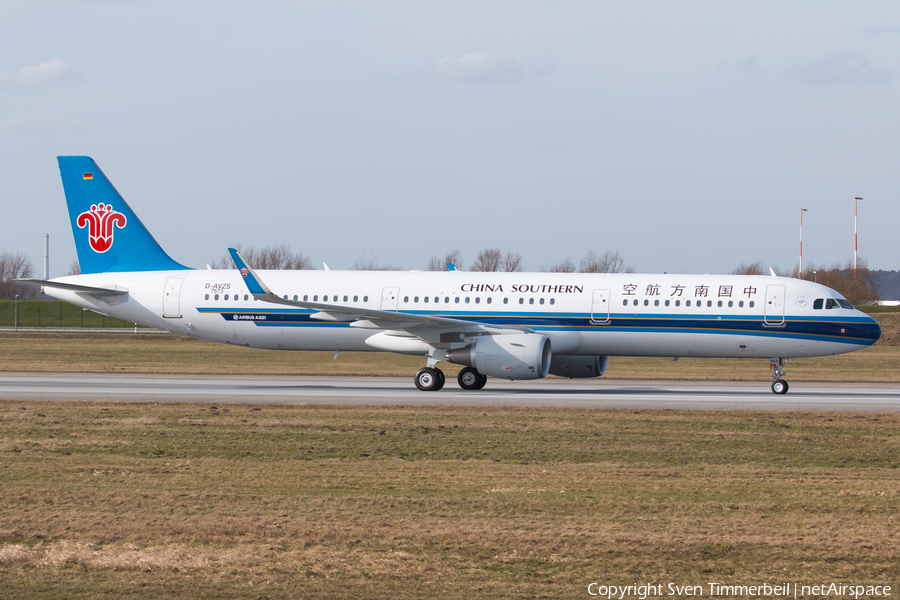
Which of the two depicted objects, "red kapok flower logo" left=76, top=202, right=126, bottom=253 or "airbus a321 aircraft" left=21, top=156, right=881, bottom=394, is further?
"red kapok flower logo" left=76, top=202, right=126, bottom=253

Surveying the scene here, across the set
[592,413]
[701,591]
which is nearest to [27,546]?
[701,591]

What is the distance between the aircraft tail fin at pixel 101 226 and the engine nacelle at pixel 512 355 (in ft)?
37.4

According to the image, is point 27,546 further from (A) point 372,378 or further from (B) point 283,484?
(A) point 372,378

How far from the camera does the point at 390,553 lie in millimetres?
8320

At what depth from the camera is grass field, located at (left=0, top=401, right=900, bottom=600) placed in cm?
768

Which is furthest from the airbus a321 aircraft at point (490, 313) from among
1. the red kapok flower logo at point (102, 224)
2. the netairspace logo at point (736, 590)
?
the netairspace logo at point (736, 590)

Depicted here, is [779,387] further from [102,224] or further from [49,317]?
[49,317]

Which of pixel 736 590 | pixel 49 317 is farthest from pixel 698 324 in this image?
pixel 49 317

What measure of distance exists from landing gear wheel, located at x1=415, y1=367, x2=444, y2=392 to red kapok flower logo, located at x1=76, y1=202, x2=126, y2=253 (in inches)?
470

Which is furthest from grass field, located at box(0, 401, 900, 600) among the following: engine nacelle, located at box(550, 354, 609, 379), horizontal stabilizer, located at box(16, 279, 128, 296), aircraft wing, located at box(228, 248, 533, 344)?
horizontal stabilizer, located at box(16, 279, 128, 296)

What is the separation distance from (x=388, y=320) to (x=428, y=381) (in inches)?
83.0

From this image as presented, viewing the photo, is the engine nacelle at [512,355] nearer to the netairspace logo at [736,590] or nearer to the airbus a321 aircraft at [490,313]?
the airbus a321 aircraft at [490,313]

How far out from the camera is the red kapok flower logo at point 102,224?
31344 millimetres

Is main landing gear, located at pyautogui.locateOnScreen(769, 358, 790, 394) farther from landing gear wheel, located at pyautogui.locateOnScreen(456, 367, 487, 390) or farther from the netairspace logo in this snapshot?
the netairspace logo
